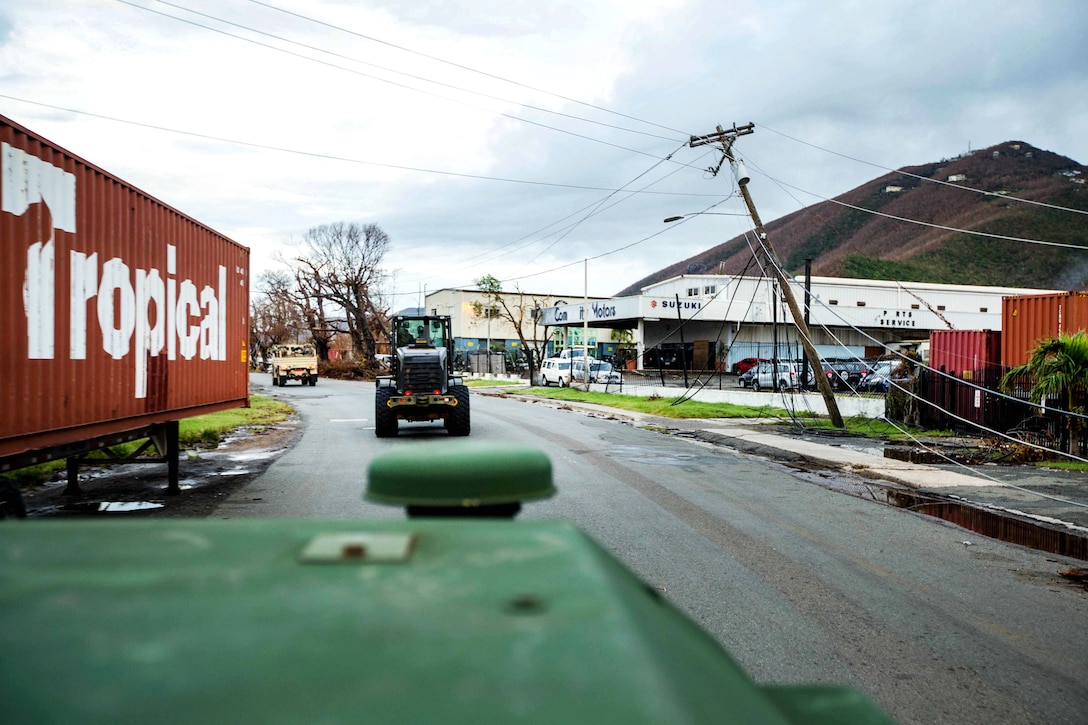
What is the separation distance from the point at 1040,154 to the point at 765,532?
22436 cm

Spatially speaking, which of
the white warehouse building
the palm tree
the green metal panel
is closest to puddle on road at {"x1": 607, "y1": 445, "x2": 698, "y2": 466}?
the palm tree

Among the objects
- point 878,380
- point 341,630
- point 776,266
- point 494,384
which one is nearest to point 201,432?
point 776,266

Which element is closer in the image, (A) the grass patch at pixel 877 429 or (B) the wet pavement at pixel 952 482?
(B) the wet pavement at pixel 952 482

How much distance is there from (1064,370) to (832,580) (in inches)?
422

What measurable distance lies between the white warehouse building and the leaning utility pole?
24977mm

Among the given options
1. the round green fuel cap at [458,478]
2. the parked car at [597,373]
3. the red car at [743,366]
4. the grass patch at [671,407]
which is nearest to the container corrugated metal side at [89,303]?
the round green fuel cap at [458,478]

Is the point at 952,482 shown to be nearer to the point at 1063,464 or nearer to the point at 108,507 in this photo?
the point at 1063,464

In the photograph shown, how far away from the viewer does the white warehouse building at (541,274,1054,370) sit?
166 ft

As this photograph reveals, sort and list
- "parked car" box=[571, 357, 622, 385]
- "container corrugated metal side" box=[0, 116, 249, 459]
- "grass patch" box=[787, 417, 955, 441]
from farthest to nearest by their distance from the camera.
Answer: "parked car" box=[571, 357, 622, 385]
"grass patch" box=[787, 417, 955, 441]
"container corrugated metal side" box=[0, 116, 249, 459]

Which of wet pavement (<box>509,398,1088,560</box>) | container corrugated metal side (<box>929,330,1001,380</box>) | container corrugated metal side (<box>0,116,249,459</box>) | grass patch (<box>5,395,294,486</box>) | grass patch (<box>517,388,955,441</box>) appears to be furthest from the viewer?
container corrugated metal side (<box>929,330,1001,380</box>)

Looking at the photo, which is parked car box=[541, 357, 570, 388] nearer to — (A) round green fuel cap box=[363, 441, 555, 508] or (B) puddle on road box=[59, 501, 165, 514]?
(B) puddle on road box=[59, 501, 165, 514]

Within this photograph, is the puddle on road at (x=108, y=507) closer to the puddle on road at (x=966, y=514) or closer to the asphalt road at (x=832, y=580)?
the asphalt road at (x=832, y=580)

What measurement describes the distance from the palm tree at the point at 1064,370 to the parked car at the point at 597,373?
26.4 meters

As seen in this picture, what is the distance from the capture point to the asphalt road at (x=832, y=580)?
4.32m
